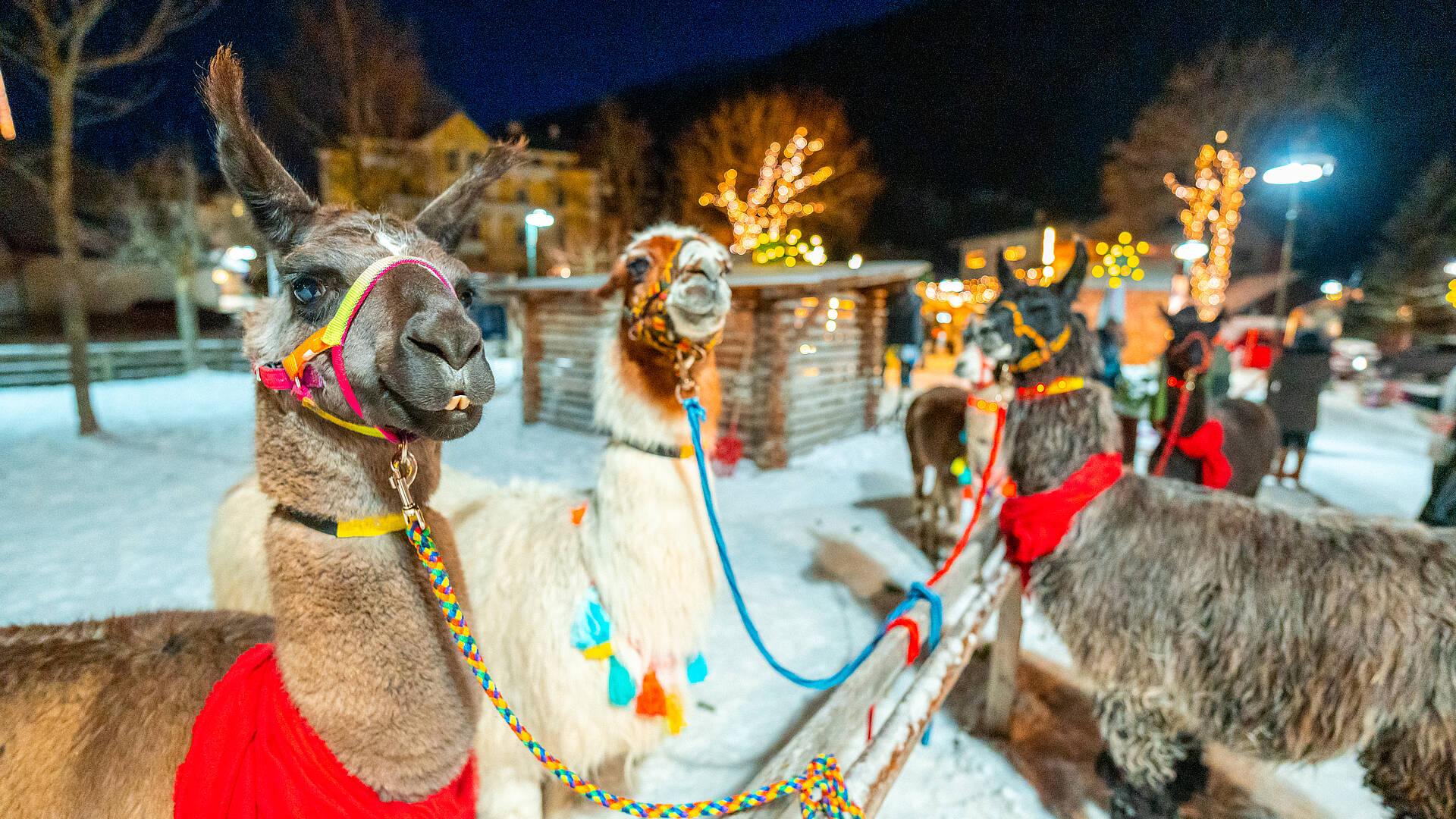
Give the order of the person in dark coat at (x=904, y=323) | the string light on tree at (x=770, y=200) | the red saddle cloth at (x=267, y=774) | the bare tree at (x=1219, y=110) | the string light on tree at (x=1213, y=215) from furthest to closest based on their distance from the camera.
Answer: the bare tree at (x=1219, y=110) < the string light on tree at (x=770, y=200) < the string light on tree at (x=1213, y=215) < the person in dark coat at (x=904, y=323) < the red saddle cloth at (x=267, y=774)

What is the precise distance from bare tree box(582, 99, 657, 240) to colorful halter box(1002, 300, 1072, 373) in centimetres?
2643

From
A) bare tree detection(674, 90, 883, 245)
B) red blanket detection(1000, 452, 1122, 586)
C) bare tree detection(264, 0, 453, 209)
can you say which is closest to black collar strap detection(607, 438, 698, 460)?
red blanket detection(1000, 452, 1122, 586)

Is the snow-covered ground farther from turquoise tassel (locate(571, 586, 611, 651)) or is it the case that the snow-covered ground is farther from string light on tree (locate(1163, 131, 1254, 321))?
string light on tree (locate(1163, 131, 1254, 321))

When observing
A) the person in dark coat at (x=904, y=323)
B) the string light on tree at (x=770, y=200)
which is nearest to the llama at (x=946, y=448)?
the person in dark coat at (x=904, y=323)

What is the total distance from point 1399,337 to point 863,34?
221 ft

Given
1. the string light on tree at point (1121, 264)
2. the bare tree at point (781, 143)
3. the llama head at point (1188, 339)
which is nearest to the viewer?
the llama head at point (1188, 339)

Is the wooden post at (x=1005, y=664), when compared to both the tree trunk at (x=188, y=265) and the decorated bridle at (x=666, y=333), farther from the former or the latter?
the tree trunk at (x=188, y=265)

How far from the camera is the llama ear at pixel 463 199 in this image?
1.34m

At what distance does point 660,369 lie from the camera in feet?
6.97

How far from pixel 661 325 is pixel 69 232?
11016 mm

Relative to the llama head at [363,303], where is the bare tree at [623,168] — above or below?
above

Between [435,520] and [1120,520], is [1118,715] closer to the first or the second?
[1120,520]

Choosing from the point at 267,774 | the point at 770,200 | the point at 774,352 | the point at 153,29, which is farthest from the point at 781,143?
the point at 267,774

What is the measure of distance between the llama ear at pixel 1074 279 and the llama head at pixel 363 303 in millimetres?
2797
